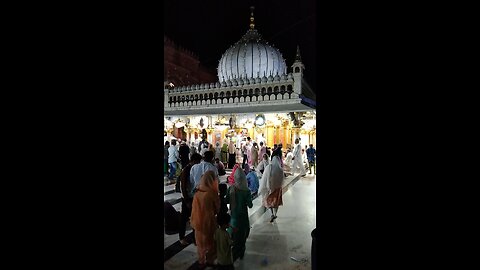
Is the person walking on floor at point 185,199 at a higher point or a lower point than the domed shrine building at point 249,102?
lower

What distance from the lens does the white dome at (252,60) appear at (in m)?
16.0

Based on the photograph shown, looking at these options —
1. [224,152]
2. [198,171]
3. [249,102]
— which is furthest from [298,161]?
[198,171]

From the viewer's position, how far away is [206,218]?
3.67 meters

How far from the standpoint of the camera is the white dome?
1597 cm

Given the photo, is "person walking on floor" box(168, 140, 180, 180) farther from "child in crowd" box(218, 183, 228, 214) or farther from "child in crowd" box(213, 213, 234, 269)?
"child in crowd" box(213, 213, 234, 269)

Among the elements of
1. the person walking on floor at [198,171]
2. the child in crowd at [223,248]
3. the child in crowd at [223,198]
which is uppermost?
the person walking on floor at [198,171]

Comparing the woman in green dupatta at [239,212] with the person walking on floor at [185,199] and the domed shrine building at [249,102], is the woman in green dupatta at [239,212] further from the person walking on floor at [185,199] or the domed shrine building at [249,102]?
the domed shrine building at [249,102]

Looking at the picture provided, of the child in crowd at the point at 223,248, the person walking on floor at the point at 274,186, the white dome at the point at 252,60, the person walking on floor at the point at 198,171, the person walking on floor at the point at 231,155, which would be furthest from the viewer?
the white dome at the point at 252,60

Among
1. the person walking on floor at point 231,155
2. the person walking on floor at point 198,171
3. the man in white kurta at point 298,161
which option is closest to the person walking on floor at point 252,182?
the person walking on floor at point 198,171

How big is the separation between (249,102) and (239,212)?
8531mm
